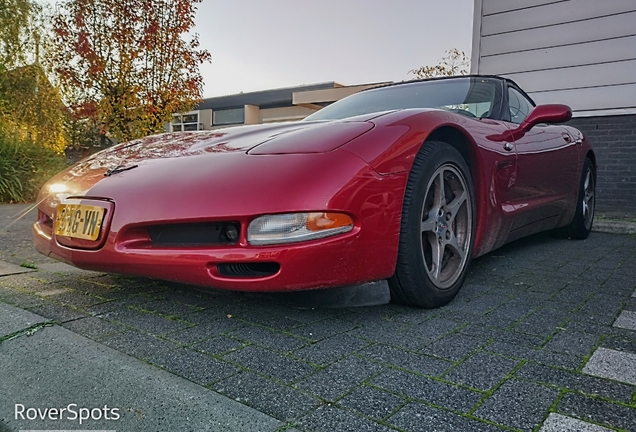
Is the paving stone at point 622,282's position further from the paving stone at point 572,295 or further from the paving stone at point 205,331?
the paving stone at point 205,331

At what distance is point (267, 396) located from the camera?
1.25 metres

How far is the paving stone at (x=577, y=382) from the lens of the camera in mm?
1272

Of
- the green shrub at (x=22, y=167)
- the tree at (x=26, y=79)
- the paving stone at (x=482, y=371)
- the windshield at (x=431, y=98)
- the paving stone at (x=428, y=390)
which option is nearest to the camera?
the paving stone at (x=428, y=390)

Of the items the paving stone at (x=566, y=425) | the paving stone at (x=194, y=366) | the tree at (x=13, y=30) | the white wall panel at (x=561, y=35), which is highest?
the tree at (x=13, y=30)

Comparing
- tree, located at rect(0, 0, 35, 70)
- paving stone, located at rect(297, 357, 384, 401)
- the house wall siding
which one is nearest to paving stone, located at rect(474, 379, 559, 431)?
paving stone, located at rect(297, 357, 384, 401)

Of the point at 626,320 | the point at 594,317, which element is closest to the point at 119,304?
the point at 594,317

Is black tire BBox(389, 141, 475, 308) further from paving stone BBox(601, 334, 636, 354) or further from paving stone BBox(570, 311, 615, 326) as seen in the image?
paving stone BBox(601, 334, 636, 354)

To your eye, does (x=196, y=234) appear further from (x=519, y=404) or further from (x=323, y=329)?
(x=519, y=404)

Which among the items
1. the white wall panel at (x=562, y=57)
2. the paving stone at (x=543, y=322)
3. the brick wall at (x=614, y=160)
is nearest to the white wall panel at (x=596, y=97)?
the brick wall at (x=614, y=160)

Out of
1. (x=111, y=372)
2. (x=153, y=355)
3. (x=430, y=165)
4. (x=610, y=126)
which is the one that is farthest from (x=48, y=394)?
(x=610, y=126)

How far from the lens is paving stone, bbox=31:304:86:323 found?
5.98ft

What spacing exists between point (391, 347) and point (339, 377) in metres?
0.29

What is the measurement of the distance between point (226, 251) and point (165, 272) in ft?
0.87

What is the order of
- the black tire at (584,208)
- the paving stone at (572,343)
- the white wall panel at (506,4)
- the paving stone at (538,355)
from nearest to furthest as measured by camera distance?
1. the paving stone at (538,355)
2. the paving stone at (572,343)
3. the black tire at (584,208)
4. the white wall panel at (506,4)
